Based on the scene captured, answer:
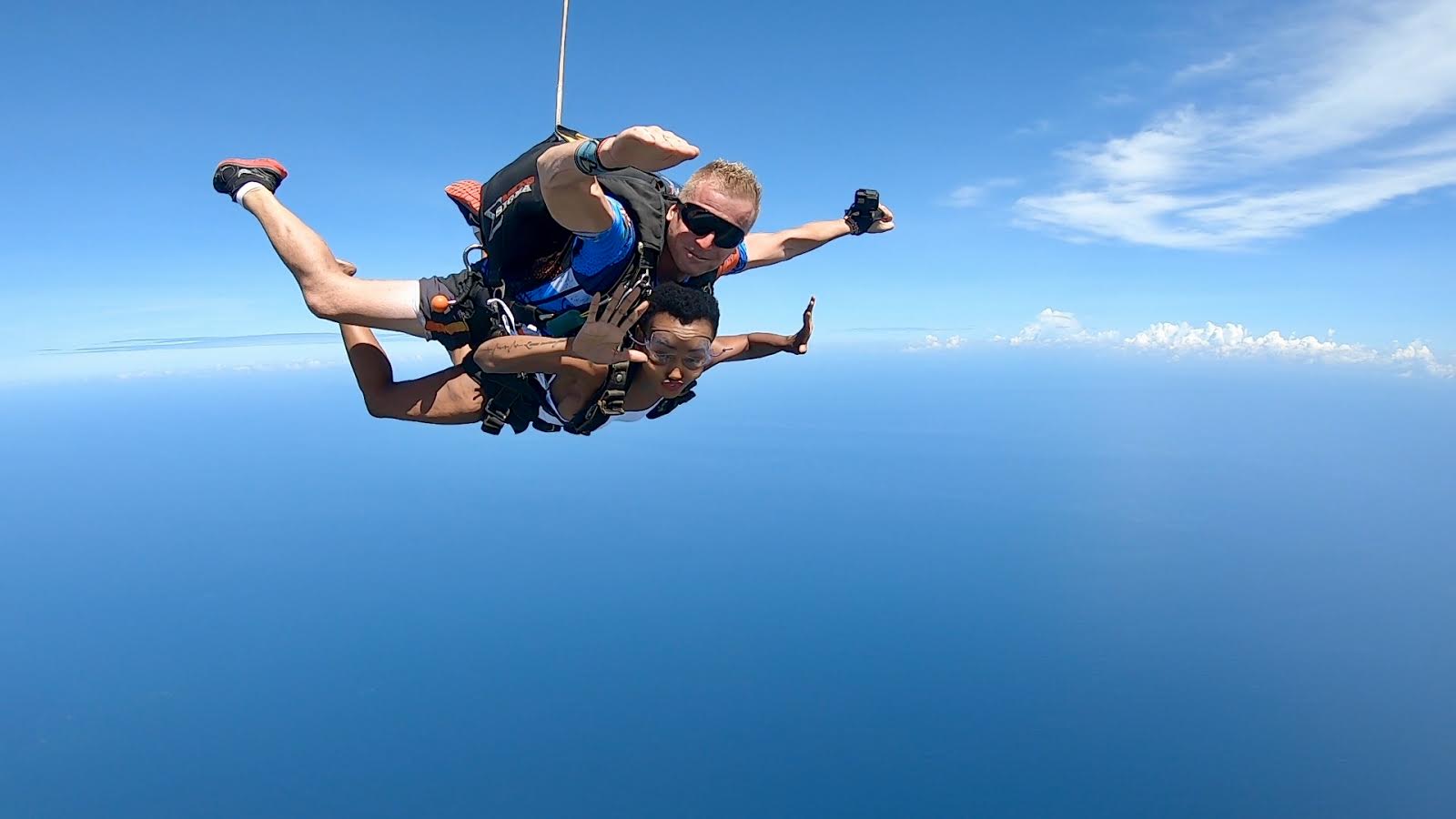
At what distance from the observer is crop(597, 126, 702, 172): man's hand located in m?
1.37

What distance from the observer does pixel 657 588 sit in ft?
220

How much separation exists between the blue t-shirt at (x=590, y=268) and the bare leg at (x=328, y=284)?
66 cm

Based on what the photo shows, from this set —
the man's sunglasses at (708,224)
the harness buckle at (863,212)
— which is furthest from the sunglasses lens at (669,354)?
the harness buckle at (863,212)

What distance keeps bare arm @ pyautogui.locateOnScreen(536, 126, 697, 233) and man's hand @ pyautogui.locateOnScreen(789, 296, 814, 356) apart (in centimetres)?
168

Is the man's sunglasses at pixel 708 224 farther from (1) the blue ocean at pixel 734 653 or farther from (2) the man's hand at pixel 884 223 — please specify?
(1) the blue ocean at pixel 734 653

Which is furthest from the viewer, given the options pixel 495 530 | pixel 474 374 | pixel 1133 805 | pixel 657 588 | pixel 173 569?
pixel 495 530

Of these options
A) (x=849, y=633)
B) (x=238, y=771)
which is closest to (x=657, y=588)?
(x=849, y=633)

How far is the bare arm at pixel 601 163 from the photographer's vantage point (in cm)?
138

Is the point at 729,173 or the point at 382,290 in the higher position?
the point at 729,173

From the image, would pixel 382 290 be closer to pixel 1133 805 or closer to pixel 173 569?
pixel 1133 805

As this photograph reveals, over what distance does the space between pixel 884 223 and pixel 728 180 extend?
75.4 inches

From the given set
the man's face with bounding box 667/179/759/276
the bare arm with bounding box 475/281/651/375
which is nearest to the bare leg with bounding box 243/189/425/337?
the bare arm with bounding box 475/281/651/375

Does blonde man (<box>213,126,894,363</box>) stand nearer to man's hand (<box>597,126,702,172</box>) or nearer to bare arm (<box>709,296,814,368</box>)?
man's hand (<box>597,126,702,172</box>)

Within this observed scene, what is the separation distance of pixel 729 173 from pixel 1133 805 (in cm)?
4821
